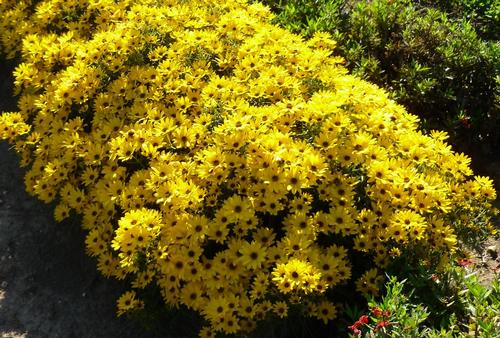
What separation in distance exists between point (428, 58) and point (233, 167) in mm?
2712

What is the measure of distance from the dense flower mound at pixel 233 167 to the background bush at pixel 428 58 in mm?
890

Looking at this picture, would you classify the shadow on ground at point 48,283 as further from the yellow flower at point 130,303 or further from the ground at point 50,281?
the yellow flower at point 130,303

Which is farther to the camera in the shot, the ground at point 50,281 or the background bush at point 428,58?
the background bush at point 428,58

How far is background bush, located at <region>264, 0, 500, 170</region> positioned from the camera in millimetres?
4598

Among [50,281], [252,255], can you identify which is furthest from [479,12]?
[50,281]

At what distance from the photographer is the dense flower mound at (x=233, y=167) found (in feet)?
9.52

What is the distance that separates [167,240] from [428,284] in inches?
60.0

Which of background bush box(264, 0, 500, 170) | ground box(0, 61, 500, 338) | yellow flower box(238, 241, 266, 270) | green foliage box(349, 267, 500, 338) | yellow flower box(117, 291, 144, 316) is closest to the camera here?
green foliage box(349, 267, 500, 338)

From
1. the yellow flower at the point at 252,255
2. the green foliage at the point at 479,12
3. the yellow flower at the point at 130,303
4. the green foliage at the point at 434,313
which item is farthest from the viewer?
the green foliage at the point at 479,12

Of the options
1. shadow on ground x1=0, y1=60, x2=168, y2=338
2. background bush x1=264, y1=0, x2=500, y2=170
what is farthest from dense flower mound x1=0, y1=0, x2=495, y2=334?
background bush x1=264, y1=0, x2=500, y2=170

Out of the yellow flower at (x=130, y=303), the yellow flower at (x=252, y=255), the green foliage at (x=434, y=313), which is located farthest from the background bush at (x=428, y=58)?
the yellow flower at (x=130, y=303)

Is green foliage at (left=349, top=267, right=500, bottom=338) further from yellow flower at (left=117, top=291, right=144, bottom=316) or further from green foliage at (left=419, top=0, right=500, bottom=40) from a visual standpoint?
green foliage at (left=419, top=0, right=500, bottom=40)

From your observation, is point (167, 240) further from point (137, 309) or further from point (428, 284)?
point (428, 284)

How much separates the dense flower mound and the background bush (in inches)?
35.0
